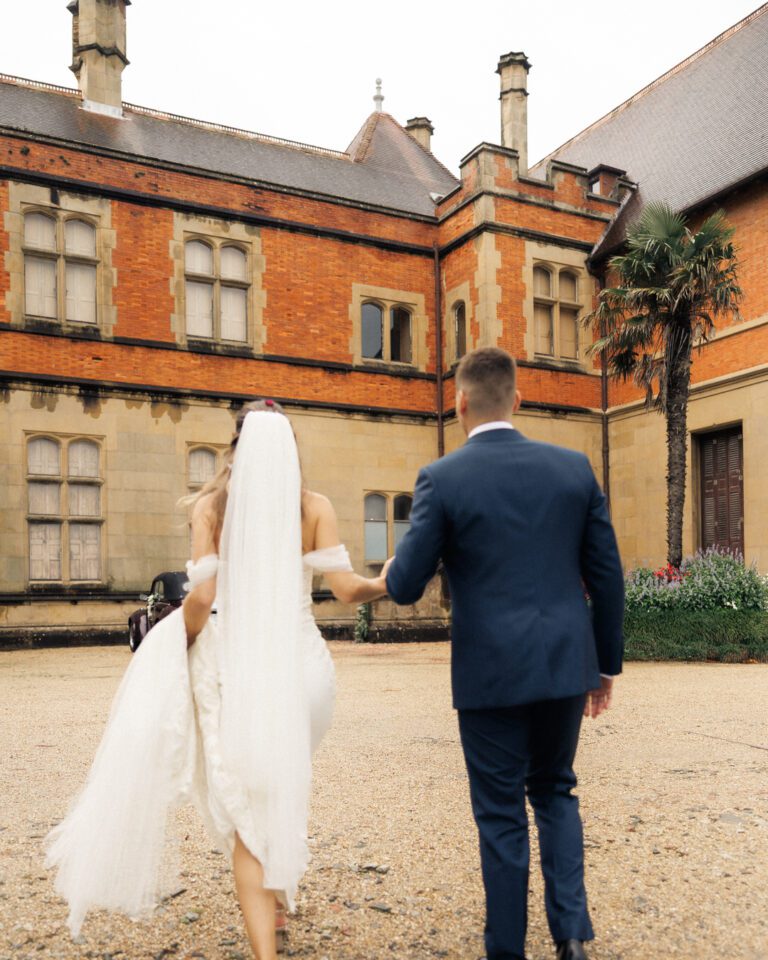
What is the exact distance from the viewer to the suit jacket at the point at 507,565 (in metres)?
2.84

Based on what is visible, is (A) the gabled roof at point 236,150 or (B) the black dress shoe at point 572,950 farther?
(A) the gabled roof at point 236,150

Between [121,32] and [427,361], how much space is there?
29.9 feet

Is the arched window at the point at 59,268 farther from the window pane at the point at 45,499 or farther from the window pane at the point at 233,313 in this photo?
the window pane at the point at 45,499

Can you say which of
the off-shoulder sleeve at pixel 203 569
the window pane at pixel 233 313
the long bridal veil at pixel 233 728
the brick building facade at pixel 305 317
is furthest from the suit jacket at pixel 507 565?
the window pane at pixel 233 313

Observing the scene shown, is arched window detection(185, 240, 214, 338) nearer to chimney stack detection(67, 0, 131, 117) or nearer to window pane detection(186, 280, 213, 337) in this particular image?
window pane detection(186, 280, 213, 337)

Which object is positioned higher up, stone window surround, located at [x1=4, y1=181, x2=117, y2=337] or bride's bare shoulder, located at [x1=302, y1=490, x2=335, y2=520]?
stone window surround, located at [x1=4, y1=181, x2=117, y2=337]

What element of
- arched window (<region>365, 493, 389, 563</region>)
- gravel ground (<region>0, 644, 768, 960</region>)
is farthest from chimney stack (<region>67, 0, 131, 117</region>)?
gravel ground (<region>0, 644, 768, 960</region>)

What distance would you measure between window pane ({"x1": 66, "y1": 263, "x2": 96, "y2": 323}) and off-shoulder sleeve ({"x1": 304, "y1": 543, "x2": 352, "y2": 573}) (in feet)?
48.3

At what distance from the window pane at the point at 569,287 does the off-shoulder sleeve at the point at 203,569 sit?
57.9 feet

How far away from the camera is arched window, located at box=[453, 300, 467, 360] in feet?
64.5

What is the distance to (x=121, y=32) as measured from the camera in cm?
1862

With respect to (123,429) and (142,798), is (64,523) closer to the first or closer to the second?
(123,429)

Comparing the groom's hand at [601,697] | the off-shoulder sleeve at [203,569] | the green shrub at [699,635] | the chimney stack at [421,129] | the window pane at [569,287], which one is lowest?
the green shrub at [699,635]

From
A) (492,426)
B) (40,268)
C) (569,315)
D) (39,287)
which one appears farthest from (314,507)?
(569,315)
